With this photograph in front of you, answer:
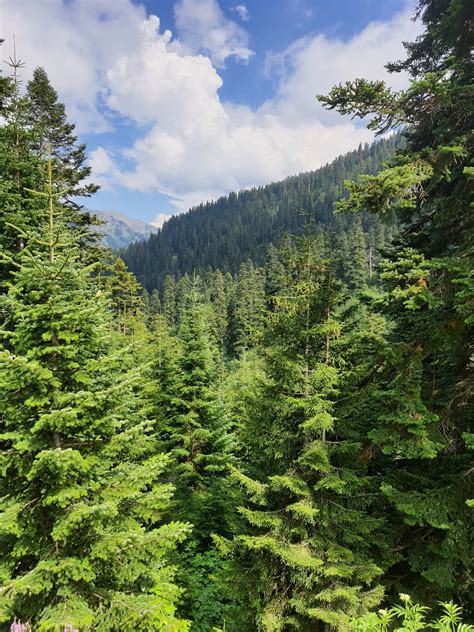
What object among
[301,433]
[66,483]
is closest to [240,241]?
[301,433]

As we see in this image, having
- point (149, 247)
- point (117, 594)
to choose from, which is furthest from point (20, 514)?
point (149, 247)

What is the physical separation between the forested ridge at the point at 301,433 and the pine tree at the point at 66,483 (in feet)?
0.10

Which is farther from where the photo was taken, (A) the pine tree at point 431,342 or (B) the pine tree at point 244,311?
(B) the pine tree at point 244,311

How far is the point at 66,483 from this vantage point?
5.10m

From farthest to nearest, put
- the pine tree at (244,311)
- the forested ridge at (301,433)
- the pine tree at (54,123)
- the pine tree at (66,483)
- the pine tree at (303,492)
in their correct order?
the pine tree at (244,311), the pine tree at (54,123), the pine tree at (303,492), the forested ridge at (301,433), the pine tree at (66,483)

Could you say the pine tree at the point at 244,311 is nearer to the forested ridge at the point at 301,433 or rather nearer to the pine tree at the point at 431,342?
the forested ridge at the point at 301,433

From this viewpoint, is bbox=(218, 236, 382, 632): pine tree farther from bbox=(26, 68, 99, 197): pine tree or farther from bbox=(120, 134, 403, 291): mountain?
bbox=(120, 134, 403, 291): mountain

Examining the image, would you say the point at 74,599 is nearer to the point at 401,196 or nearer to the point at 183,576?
the point at 183,576

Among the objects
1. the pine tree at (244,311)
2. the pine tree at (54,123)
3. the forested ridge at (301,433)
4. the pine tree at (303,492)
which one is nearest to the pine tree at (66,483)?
the forested ridge at (301,433)

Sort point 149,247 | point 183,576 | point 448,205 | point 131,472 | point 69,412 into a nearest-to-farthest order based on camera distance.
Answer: point 69,412 < point 131,472 < point 448,205 < point 183,576 < point 149,247

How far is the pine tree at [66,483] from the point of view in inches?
188

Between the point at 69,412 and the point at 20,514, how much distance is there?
5.18 ft

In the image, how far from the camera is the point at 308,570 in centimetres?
705

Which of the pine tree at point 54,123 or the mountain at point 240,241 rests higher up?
the mountain at point 240,241
